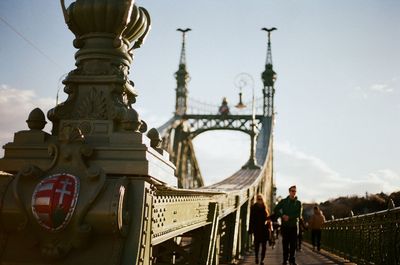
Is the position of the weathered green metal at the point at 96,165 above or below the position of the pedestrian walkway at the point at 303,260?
above

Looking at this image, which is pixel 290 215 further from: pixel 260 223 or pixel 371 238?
pixel 260 223

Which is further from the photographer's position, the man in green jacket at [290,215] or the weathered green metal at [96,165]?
the man in green jacket at [290,215]

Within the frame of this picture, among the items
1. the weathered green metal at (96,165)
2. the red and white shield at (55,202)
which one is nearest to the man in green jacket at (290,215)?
the weathered green metal at (96,165)

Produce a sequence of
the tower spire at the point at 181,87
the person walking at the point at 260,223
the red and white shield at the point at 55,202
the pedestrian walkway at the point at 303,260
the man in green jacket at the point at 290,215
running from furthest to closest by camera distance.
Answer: the tower spire at the point at 181,87 < the pedestrian walkway at the point at 303,260 < the person walking at the point at 260,223 < the man in green jacket at the point at 290,215 < the red and white shield at the point at 55,202

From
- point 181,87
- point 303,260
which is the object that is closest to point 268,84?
point 181,87

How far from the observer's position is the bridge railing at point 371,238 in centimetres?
677

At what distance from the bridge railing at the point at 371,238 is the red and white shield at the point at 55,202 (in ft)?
15.7

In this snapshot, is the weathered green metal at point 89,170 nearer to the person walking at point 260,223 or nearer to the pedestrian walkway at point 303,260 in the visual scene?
the person walking at point 260,223

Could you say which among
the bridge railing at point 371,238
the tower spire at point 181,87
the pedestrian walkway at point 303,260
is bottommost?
the pedestrian walkway at point 303,260

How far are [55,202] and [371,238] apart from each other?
676 centimetres

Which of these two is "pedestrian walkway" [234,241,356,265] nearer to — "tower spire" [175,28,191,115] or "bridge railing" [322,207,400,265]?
"bridge railing" [322,207,400,265]

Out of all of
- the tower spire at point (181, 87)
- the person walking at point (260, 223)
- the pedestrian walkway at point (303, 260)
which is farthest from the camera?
the tower spire at point (181, 87)

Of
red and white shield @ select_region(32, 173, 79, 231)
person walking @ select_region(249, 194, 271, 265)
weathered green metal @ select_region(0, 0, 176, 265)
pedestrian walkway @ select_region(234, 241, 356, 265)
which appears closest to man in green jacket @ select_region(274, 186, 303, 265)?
person walking @ select_region(249, 194, 271, 265)

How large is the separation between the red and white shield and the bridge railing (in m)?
4.79
